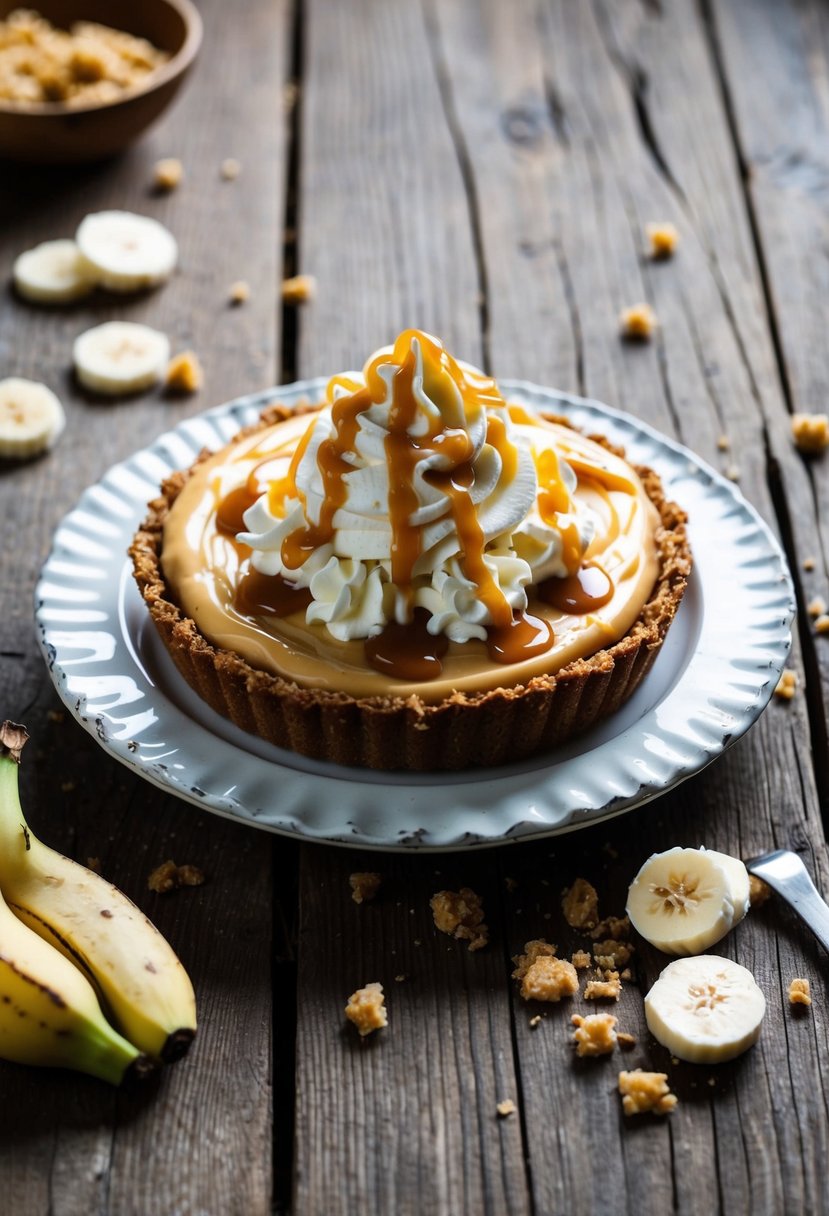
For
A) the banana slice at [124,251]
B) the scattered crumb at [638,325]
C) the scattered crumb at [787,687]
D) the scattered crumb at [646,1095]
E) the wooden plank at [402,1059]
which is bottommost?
the scattered crumb at [787,687]

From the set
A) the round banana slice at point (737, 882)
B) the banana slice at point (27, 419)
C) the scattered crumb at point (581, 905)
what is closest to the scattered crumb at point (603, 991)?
the scattered crumb at point (581, 905)

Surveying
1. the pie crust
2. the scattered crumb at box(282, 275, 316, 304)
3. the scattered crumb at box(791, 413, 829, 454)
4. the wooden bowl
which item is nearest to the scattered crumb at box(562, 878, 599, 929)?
the pie crust

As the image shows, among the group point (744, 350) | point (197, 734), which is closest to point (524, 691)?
point (197, 734)

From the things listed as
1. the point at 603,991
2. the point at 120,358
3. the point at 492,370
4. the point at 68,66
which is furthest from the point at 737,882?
the point at 68,66

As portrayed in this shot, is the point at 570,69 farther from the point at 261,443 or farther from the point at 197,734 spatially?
the point at 197,734

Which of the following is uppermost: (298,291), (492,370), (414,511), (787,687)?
(414,511)

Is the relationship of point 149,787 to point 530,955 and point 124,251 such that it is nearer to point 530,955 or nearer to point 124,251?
point 530,955

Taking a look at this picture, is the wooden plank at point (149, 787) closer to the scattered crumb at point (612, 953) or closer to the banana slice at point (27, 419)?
the banana slice at point (27, 419)
